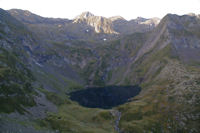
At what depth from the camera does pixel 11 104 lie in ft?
224

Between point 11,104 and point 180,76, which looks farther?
point 180,76

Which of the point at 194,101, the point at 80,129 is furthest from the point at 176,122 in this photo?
the point at 80,129

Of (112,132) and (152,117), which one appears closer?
(112,132)

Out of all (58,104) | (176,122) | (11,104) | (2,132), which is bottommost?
(58,104)

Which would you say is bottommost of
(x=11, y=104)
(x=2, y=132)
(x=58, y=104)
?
(x=58, y=104)

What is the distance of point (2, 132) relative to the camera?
41.1m

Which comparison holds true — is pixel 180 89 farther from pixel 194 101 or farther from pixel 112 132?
pixel 112 132

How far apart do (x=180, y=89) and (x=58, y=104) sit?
303 feet

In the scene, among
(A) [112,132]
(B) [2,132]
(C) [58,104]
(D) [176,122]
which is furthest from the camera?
(C) [58,104]

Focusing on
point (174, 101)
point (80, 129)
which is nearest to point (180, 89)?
point (174, 101)

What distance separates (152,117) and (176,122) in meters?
14.1

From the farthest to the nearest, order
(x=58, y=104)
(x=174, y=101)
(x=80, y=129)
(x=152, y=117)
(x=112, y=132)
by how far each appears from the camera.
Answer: (x=58, y=104), (x=174, y=101), (x=152, y=117), (x=112, y=132), (x=80, y=129)

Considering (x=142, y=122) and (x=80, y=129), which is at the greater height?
(x=80, y=129)

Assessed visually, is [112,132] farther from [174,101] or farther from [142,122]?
[174,101]
